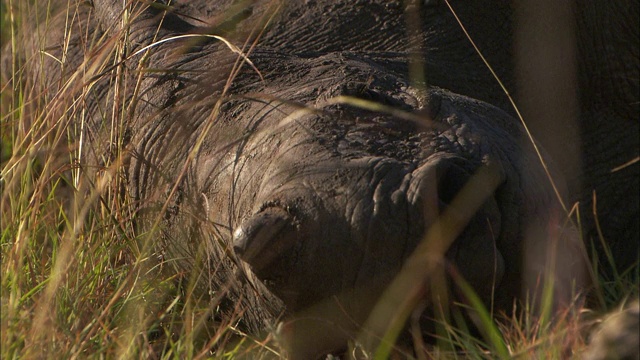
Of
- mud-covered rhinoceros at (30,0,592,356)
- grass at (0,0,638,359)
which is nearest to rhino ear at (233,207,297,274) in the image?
mud-covered rhinoceros at (30,0,592,356)

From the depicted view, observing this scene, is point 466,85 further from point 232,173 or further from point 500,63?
point 232,173

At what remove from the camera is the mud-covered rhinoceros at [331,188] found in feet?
6.05

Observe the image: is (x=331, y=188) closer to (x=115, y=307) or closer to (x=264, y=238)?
(x=264, y=238)

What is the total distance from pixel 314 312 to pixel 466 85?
1114 millimetres

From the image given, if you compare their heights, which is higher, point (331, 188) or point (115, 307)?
point (331, 188)

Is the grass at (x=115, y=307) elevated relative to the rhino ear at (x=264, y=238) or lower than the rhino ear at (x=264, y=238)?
lower

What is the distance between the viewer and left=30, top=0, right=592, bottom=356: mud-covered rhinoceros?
1.84 meters

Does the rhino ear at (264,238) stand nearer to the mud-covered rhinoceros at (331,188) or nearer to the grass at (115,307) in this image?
the mud-covered rhinoceros at (331,188)

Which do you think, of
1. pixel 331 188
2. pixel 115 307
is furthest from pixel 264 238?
pixel 115 307

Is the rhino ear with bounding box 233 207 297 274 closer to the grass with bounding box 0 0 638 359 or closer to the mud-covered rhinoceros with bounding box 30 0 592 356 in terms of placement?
the mud-covered rhinoceros with bounding box 30 0 592 356

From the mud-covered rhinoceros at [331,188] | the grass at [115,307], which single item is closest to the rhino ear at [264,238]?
the mud-covered rhinoceros at [331,188]

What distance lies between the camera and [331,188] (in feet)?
6.15

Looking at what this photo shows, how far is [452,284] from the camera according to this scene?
6.08 ft

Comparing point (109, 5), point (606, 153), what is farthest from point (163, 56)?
point (606, 153)
